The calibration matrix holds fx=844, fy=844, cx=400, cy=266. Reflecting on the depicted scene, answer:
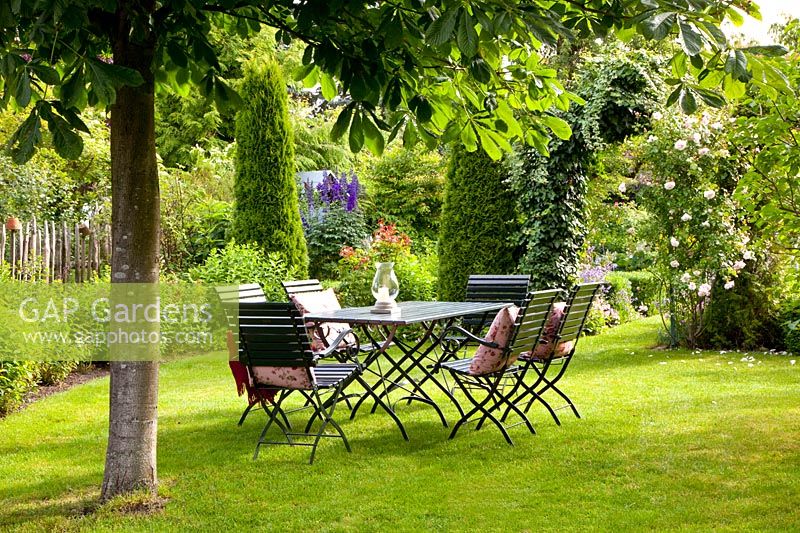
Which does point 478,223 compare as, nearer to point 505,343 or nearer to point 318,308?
point 318,308

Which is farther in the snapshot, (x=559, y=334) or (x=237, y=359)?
Answer: (x=559, y=334)

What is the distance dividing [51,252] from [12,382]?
309 cm

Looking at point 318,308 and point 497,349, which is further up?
point 318,308

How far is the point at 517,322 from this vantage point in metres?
5.51

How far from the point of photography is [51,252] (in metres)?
9.39

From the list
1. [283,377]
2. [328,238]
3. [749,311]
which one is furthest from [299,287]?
[328,238]

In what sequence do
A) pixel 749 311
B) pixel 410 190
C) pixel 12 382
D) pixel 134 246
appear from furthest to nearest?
pixel 410 190
pixel 749 311
pixel 12 382
pixel 134 246

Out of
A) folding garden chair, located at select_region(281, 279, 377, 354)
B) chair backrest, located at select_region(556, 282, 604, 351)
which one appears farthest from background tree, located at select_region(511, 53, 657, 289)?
chair backrest, located at select_region(556, 282, 604, 351)

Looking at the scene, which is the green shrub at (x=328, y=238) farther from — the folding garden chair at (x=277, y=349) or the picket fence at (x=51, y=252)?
the folding garden chair at (x=277, y=349)

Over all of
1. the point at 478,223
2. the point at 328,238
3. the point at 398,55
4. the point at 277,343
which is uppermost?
the point at 398,55

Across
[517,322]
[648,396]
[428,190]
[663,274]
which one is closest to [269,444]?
[517,322]

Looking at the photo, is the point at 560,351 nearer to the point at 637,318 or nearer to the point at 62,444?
the point at 62,444

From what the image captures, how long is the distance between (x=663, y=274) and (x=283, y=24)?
272 inches

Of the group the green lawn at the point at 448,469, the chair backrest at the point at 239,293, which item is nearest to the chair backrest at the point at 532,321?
the green lawn at the point at 448,469
